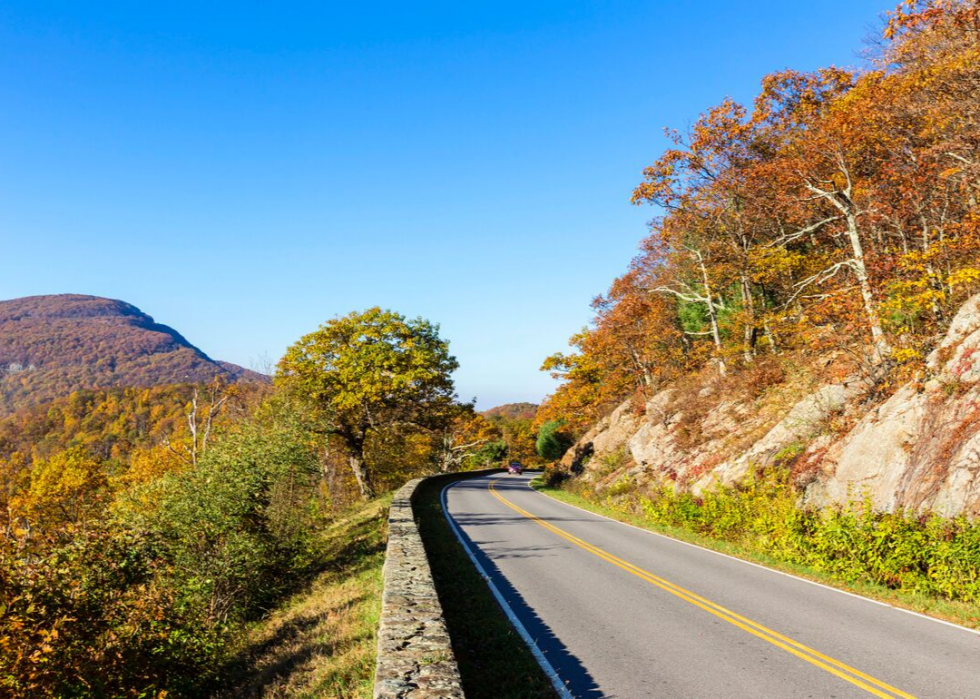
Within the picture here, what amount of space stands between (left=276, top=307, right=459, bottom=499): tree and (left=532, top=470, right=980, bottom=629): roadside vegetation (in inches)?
776

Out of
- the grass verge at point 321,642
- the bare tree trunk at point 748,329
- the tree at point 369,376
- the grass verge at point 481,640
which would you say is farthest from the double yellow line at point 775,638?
the tree at point 369,376

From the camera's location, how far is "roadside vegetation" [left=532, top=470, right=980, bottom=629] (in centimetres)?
1019

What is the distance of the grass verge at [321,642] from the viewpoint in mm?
7969

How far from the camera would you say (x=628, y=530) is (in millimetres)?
19500

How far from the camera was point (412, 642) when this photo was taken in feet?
23.3

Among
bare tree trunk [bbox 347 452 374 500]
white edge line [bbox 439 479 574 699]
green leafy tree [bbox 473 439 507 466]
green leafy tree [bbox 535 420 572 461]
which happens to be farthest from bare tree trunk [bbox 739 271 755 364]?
green leafy tree [bbox 473 439 507 466]

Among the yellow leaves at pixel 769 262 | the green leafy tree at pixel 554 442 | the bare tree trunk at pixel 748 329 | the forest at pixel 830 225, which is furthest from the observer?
the green leafy tree at pixel 554 442

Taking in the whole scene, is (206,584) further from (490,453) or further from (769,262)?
(490,453)

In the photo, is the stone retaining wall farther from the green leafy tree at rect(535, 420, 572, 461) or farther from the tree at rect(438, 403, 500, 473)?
the green leafy tree at rect(535, 420, 572, 461)

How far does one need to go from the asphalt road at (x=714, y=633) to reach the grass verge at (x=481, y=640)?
35 cm

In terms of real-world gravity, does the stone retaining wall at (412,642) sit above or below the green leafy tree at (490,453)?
above

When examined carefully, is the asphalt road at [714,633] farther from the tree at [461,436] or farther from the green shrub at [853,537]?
the tree at [461,436]

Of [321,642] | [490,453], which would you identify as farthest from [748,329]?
[490,453]

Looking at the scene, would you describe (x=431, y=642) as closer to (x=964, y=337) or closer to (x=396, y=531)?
(x=396, y=531)
